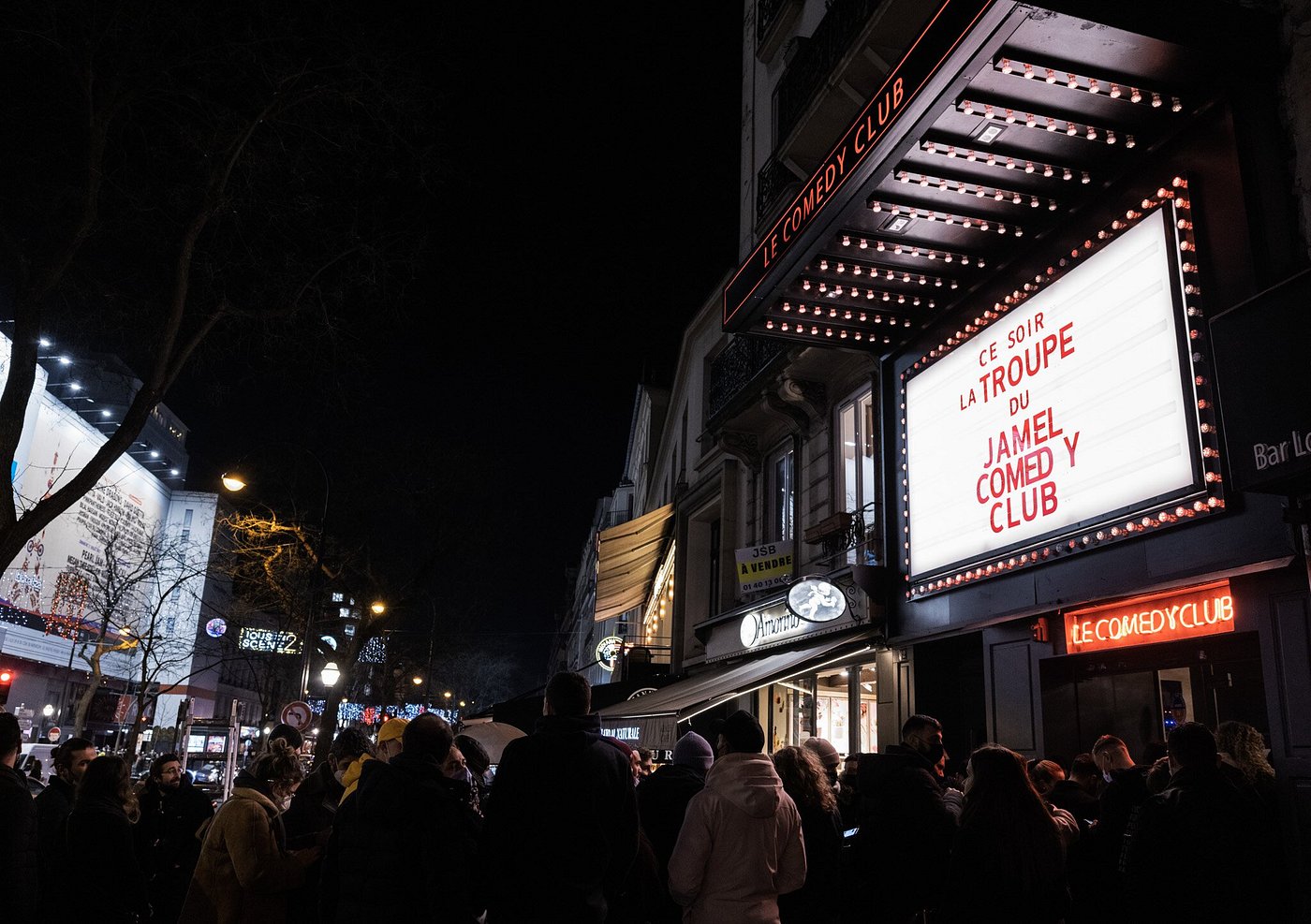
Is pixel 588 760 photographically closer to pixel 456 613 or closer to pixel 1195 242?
pixel 1195 242

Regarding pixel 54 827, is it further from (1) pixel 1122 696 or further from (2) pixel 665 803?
(1) pixel 1122 696

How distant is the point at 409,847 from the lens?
4168 mm

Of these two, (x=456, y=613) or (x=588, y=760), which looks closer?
(x=588, y=760)

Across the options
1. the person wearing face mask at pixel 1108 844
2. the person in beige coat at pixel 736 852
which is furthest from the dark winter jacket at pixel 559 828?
the person wearing face mask at pixel 1108 844

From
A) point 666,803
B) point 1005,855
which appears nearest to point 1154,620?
point 1005,855

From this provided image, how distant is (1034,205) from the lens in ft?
30.4

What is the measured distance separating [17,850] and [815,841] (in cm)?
425

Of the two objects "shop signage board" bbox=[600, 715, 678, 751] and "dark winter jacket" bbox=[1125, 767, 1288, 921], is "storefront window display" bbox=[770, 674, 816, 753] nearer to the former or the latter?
"shop signage board" bbox=[600, 715, 678, 751]

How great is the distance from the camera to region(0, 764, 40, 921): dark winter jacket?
179 inches

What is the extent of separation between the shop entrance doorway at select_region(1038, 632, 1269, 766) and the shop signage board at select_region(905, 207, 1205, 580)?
4.60 ft

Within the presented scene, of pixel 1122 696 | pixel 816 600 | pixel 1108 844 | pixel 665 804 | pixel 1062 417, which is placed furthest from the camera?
pixel 816 600

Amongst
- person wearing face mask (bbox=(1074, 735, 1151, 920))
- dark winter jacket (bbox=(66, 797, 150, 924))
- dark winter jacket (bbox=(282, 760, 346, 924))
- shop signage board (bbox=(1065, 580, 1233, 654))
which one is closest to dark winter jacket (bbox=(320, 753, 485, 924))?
dark winter jacket (bbox=(282, 760, 346, 924))

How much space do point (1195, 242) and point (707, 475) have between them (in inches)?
539

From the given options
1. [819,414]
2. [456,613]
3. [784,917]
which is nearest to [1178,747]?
[784,917]
